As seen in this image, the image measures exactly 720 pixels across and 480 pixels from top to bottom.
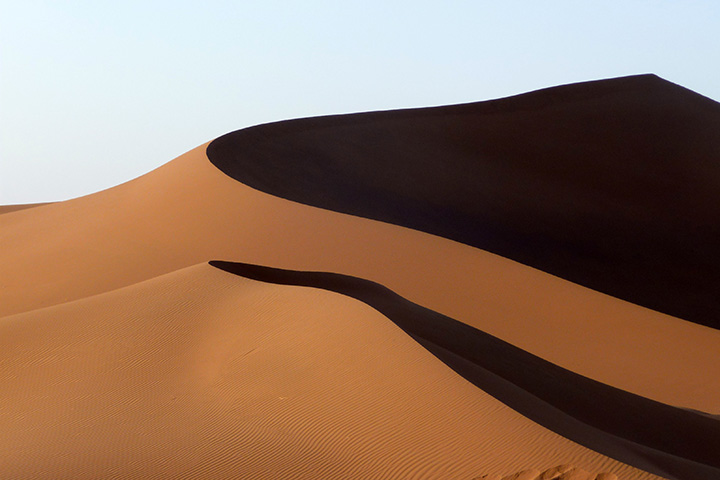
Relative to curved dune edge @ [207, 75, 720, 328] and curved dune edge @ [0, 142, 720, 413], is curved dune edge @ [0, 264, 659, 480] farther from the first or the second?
curved dune edge @ [207, 75, 720, 328]

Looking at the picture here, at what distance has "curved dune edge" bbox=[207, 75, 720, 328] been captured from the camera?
57.3 feet

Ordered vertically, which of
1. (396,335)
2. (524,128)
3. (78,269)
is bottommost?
(78,269)

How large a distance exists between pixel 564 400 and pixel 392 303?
2487mm

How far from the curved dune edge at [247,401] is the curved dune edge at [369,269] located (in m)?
6.21

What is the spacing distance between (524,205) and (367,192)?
13.9 feet

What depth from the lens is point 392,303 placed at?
923 cm

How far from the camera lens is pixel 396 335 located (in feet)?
22.0

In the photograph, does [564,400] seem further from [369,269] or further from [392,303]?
[369,269]

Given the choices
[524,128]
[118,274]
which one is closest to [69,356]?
[118,274]

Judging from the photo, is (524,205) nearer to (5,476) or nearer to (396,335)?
(396,335)

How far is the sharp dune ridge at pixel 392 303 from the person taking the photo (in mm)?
5332

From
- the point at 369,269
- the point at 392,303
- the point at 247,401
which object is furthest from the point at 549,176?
the point at 247,401

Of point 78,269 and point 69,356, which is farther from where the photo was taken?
point 78,269

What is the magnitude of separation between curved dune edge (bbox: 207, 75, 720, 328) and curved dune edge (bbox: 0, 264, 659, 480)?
10.1 meters
